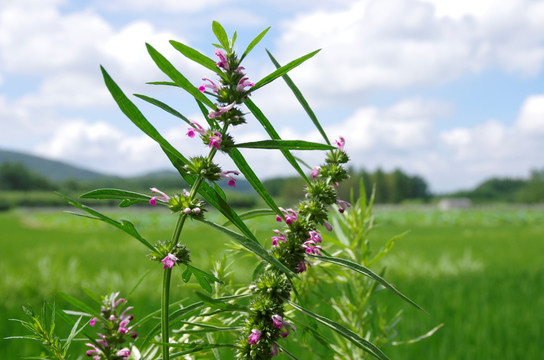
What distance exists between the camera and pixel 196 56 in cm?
40

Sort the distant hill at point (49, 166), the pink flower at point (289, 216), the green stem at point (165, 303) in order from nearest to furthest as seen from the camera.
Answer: the green stem at point (165, 303) → the pink flower at point (289, 216) → the distant hill at point (49, 166)

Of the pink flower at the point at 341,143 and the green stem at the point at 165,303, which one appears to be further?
the pink flower at the point at 341,143

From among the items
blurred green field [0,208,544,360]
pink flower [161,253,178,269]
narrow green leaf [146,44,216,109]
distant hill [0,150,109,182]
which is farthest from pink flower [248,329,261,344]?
distant hill [0,150,109,182]

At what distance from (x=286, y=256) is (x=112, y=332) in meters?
0.23

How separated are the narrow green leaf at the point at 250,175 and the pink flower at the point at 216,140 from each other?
0.07 feet

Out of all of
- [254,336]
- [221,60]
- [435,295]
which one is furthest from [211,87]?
[435,295]

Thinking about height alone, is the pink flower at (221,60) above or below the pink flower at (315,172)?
above

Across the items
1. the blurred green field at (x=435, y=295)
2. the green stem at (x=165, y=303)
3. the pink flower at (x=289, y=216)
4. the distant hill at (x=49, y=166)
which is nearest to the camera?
the green stem at (x=165, y=303)

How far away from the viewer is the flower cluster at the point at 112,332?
0.48 metres

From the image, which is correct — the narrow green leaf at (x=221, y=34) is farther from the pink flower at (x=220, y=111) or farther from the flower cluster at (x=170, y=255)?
the flower cluster at (x=170, y=255)

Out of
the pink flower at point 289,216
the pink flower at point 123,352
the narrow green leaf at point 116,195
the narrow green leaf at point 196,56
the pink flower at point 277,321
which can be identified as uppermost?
the narrow green leaf at point 196,56

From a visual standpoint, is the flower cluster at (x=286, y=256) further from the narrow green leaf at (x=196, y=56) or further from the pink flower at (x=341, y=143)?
the narrow green leaf at (x=196, y=56)

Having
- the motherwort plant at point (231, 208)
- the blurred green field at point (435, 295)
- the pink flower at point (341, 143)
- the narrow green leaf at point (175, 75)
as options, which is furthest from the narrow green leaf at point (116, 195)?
the blurred green field at point (435, 295)

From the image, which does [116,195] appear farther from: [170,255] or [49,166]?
[49,166]
